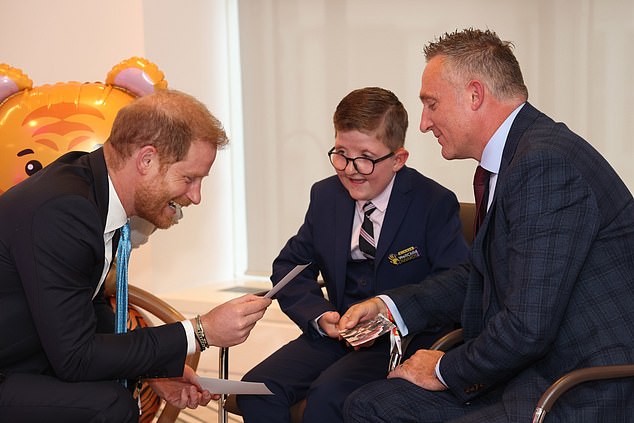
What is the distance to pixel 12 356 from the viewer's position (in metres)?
2.50

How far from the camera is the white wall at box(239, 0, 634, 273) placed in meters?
4.29

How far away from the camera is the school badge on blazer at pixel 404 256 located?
308 cm

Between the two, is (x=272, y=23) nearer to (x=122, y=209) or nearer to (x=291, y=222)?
(x=291, y=222)

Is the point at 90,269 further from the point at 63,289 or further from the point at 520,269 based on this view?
the point at 520,269

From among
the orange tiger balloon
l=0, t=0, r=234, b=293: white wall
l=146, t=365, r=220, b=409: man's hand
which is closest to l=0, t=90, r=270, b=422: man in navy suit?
l=146, t=365, r=220, b=409: man's hand

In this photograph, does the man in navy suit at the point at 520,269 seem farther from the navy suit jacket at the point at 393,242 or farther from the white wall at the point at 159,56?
the white wall at the point at 159,56

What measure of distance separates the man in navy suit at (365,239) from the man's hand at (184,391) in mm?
189

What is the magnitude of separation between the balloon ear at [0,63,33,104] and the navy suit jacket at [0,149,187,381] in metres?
1.35

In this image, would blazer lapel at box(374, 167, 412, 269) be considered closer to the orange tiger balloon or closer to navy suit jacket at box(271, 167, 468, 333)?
navy suit jacket at box(271, 167, 468, 333)

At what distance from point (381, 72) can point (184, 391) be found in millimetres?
2518

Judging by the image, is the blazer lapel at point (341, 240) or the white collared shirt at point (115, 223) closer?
the white collared shirt at point (115, 223)

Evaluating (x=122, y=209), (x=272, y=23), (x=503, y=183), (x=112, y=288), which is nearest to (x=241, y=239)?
(x=272, y=23)

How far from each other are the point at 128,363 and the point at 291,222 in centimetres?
287

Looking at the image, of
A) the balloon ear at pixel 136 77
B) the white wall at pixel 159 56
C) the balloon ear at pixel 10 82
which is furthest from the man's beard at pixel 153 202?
the white wall at pixel 159 56
